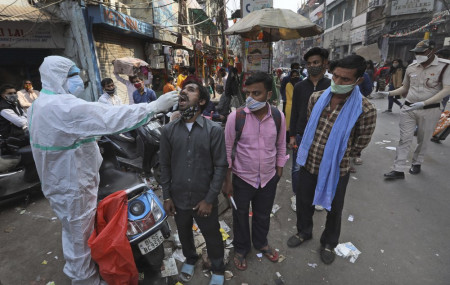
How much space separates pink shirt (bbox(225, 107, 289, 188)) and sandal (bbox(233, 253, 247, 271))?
81cm

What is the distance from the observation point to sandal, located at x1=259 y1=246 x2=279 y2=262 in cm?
253

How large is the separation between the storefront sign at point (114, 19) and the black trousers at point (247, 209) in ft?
21.8

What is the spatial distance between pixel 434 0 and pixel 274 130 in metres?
29.2

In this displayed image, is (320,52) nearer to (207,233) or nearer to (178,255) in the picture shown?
(207,233)

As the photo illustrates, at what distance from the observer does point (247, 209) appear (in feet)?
7.79

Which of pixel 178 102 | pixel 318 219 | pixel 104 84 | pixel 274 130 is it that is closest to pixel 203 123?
pixel 178 102

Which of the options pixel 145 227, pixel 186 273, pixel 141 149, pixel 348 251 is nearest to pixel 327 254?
pixel 348 251

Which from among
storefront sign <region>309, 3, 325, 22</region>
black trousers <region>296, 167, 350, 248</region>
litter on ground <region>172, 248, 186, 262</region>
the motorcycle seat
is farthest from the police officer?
storefront sign <region>309, 3, 325, 22</region>

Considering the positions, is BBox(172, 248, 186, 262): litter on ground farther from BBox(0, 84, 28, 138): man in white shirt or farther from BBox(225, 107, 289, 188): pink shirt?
BBox(0, 84, 28, 138): man in white shirt

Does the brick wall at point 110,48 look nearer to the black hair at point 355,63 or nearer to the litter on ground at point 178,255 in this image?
the litter on ground at point 178,255

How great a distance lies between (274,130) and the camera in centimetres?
221

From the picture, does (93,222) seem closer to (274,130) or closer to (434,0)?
(274,130)

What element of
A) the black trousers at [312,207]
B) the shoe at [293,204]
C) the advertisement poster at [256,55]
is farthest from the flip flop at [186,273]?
the advertisement poster at [256,55]

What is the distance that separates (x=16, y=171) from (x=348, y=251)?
505 centimetres
